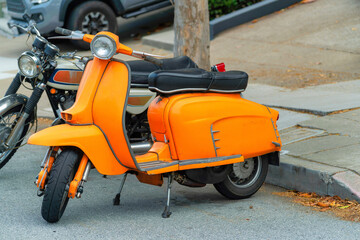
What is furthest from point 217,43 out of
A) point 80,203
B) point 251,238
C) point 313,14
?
point 251,238

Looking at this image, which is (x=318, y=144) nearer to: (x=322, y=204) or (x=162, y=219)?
(x=322, y=204)

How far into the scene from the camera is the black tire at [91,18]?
1248 centimetres

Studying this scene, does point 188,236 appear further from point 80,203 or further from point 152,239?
point 80,203

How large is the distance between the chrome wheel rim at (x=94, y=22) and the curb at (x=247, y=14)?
6.94 feet

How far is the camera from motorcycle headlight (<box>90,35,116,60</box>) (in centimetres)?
473

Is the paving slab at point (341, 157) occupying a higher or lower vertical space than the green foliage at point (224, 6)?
higher

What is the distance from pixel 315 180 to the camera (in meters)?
5.40

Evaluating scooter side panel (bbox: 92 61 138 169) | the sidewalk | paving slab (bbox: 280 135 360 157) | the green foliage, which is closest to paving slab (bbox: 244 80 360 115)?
the sidewalk

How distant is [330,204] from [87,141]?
6.40ft

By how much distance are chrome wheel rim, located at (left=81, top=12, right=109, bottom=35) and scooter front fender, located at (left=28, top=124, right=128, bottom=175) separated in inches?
319

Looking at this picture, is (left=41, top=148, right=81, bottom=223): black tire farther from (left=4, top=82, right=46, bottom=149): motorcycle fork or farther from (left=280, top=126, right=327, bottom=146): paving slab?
(left=280, top=126, right=327, bottom=146): paving slab

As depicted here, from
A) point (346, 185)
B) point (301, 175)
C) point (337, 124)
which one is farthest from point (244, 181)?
point (337, 124)

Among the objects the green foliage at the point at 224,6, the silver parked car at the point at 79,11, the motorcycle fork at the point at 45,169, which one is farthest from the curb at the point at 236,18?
the motorcycle fork at the point at 45,169

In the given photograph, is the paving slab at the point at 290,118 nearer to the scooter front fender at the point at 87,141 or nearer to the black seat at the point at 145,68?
the black seat at the point at 145,68
